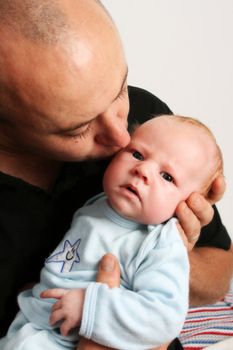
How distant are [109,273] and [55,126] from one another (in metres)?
0.26

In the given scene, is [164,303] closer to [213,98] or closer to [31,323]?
[31,323]

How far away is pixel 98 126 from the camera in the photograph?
0.88 m

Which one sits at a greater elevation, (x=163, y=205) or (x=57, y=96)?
(x=57, y=96)

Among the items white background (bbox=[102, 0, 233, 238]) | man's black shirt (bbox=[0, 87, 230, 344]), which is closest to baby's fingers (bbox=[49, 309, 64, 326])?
man's black shirt (bbox=[0, 87, 230, 344])

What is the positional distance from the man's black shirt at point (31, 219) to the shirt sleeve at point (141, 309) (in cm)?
22

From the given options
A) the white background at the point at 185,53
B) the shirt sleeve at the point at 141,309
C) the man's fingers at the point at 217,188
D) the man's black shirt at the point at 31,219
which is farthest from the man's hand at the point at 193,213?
the white background at the point at 185,53

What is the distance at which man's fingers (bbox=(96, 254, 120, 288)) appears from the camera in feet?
2.67

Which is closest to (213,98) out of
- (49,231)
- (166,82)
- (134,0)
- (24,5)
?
(166,82)

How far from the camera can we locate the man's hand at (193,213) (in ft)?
2.97

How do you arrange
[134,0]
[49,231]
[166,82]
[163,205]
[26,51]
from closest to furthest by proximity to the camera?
[26,51] → [163,205] → [49,231] → [134,0] → [166,82]

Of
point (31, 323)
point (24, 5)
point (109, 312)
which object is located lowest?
point (31, 323)

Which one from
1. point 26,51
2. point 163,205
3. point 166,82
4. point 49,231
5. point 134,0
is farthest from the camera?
point 166,82

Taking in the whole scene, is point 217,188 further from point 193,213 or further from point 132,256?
point 132,256

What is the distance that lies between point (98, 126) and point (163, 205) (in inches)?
7.1
